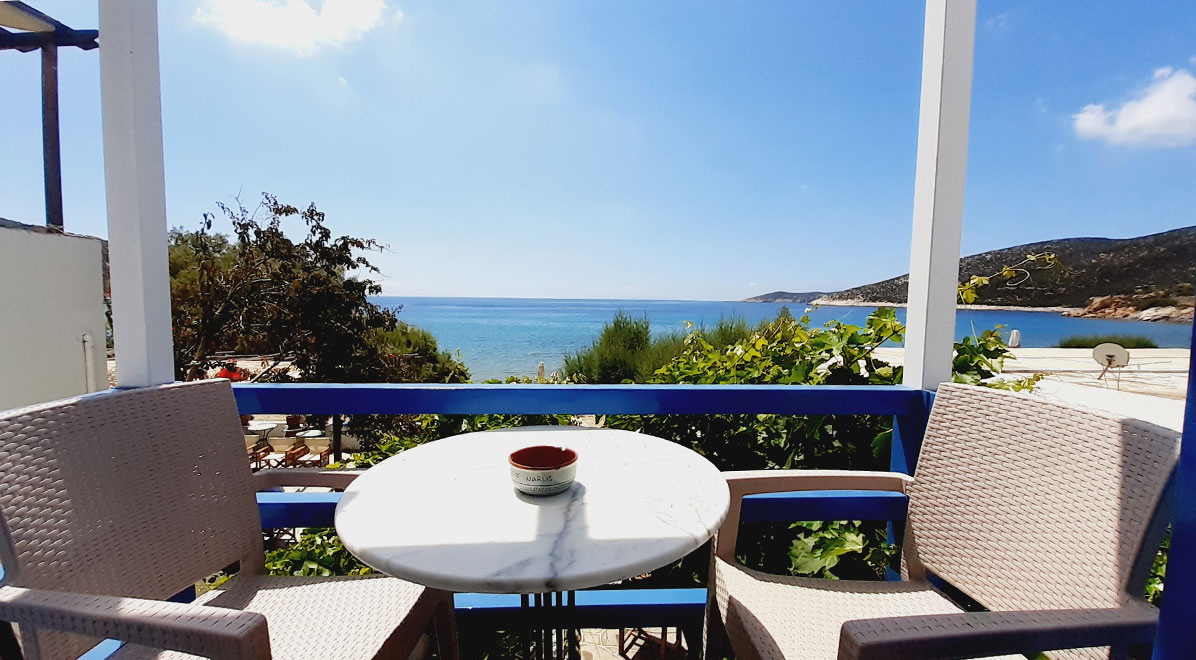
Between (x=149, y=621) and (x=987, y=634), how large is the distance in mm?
1223

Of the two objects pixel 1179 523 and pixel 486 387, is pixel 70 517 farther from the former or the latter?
pixel 1179 523

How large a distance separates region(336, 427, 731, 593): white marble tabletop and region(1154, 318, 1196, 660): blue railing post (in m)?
0.58

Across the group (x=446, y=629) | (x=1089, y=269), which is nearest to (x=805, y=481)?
(x=446, y=629)

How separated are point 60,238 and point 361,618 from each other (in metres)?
6.17

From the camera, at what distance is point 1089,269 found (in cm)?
388

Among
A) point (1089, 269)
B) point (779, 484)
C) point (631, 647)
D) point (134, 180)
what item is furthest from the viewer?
point (1089, 269)

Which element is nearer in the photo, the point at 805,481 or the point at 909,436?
the point at 805,481

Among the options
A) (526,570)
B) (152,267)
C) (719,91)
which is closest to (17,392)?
(152,267)

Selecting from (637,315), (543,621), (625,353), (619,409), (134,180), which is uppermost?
(134,180)

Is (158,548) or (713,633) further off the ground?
(158,548)

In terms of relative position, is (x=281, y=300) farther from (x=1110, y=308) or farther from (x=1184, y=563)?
(x=1110, y=308)

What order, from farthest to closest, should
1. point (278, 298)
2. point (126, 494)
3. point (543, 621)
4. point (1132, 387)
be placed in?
point (278, 298)
point (1132, 387)
point (543, 621)
point (126, 494)

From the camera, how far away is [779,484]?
4.21 feet

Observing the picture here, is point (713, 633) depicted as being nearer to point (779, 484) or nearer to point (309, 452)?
point (779, 484)
